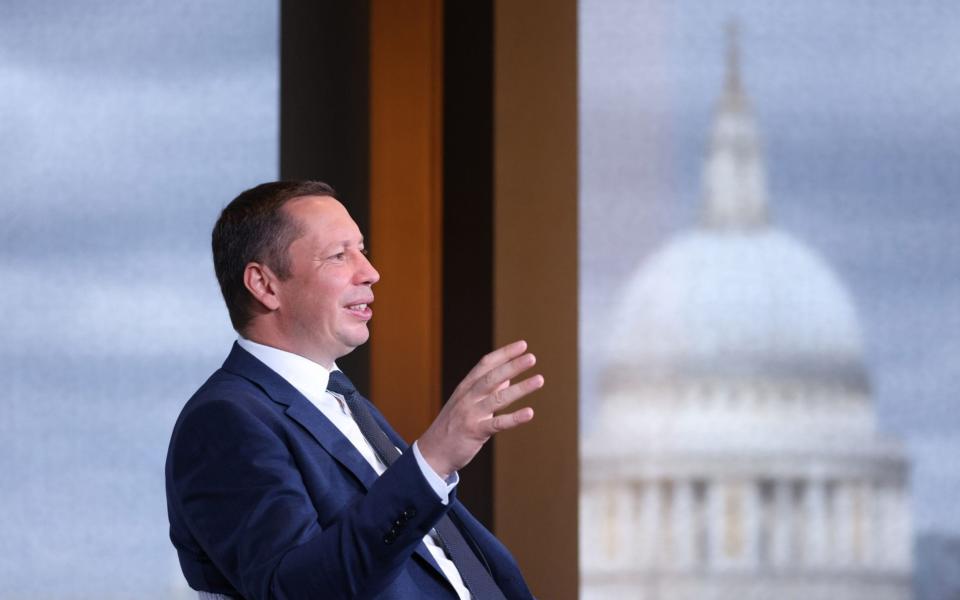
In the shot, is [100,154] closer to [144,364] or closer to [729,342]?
[144,364]

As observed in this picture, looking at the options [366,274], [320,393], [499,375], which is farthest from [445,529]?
[499,375]

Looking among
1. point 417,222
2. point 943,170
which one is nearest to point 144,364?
point 417,222

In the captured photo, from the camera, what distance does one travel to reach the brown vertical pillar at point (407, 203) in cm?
295

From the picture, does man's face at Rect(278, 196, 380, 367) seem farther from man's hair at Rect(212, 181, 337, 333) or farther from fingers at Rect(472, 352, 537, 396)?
fingers at Rect(472, 352, 537, 396)

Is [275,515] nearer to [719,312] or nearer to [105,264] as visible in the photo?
[105,264]

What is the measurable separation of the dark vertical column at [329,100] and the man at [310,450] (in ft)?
3.74

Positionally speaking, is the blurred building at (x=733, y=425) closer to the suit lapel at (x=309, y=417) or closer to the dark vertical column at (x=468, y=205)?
the dark vertical column at (x=468, y=205)

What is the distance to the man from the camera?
1.40 metres

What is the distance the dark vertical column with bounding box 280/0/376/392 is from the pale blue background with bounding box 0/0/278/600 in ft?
0.34

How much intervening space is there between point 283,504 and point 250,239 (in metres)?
0.46

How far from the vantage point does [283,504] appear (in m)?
1.46

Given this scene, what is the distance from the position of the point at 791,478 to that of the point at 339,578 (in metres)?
1.72

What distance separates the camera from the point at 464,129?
113 inches

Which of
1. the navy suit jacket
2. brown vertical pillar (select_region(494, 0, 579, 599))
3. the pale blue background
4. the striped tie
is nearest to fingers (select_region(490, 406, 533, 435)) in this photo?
the navy suit jacket
